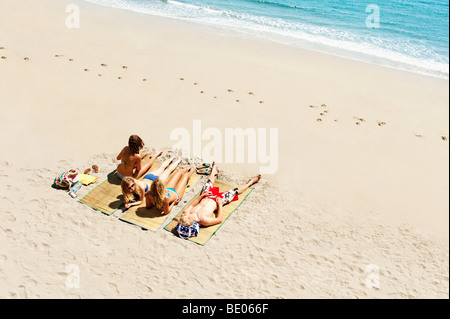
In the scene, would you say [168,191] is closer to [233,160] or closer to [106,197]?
[106,197]

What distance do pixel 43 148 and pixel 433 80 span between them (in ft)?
44.3

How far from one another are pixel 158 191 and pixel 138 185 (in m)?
0.61

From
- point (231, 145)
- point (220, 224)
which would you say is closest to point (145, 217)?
point (220, 224)

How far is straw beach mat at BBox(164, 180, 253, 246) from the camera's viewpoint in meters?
6.36

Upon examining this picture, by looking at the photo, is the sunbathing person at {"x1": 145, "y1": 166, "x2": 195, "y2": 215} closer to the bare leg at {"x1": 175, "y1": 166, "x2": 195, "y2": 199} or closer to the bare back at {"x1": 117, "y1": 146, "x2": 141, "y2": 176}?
the bare leg at {"x1": 175, "y1": 166, "x2": 195, "y2": 199}

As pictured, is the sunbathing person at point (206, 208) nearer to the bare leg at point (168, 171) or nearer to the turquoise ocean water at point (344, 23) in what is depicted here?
the bare leg at point (168, 171)

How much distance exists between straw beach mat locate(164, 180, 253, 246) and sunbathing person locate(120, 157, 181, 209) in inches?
33.4

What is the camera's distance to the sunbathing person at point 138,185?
258 inches

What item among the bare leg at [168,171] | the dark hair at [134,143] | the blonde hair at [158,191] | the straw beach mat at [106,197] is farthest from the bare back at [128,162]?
the blonde hair at [158,191]

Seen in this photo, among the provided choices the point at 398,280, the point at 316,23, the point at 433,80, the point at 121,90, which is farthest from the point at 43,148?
the point at 316,23

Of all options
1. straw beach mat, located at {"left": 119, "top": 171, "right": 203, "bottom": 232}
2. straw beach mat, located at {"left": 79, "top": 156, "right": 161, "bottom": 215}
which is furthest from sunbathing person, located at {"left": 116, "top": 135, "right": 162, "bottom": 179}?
straw beach mat, located at {"left": 119, "top": 171, "right": 203, "bottom": 232}

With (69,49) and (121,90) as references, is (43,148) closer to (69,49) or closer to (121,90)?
(121,90)

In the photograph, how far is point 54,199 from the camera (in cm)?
705

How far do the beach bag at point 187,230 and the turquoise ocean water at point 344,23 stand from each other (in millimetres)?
12123
